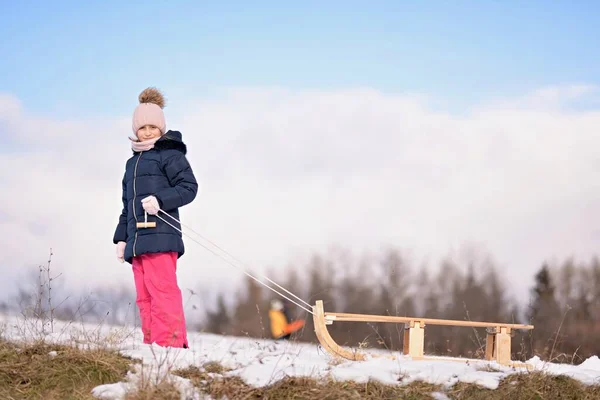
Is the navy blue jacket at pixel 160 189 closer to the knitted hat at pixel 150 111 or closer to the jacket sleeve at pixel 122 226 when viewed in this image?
the jacket sleeve at pixel 122 226

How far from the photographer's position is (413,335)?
778 centimetres

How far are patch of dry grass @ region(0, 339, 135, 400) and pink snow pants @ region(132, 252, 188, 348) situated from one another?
33.9 inches

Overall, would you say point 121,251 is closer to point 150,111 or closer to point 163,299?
point 163,299

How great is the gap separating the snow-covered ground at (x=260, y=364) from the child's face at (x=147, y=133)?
185 centimetres

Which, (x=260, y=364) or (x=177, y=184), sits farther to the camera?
(x=177, y=184)

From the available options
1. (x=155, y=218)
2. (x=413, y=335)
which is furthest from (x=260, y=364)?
(x=413, y=335)

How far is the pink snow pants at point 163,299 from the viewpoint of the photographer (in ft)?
22.8

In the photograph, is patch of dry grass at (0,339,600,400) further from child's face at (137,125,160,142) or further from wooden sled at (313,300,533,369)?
child's face at (137,125,160,142)

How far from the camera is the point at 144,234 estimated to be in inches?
276

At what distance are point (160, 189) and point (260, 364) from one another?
6.83 feet

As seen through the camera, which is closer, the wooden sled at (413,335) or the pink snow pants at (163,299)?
the pink snow pants at (163,299)

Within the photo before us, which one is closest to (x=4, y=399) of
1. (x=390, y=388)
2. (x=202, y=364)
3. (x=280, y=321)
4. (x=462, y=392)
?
(x=202, y=364)

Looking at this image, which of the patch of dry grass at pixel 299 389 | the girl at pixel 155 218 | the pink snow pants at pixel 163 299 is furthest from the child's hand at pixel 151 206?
the patch of dry grass at pixel 299 389

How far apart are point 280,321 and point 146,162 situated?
572 centimetres
